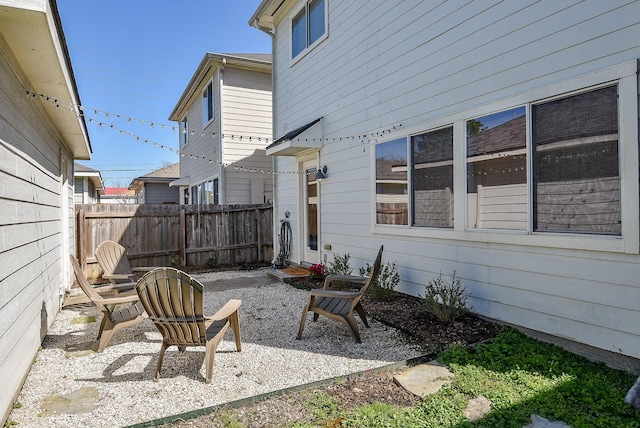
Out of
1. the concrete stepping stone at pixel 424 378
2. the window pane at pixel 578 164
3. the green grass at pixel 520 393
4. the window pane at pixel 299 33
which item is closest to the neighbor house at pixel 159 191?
the window pane at pixel 299 33

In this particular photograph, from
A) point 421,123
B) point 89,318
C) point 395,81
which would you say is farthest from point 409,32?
point 89,318

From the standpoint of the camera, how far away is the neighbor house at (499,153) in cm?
309

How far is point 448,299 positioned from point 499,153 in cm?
173

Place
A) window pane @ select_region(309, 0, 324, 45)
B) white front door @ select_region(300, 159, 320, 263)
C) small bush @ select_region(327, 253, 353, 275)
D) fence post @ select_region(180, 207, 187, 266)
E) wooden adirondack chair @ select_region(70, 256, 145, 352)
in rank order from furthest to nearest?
fence post @ select_region(180, 207, 187, 266), white front door @ select_region(300, 159, 320, 263), window pane @ select_region(309, 0, 324, 45), small bush @ select_region(327, 253, 353, 275), wooden adirondack chair @ select_region(70, 256, 145, 352)

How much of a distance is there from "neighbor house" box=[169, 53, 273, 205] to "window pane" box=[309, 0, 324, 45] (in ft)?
11.9

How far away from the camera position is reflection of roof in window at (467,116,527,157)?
3.79 meters

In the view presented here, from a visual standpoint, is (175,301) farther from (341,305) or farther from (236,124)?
(236,124)

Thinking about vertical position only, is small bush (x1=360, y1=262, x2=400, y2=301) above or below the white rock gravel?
above

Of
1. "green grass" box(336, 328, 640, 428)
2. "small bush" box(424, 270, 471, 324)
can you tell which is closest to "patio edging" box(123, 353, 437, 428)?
"green grass" box(336, 328, 640, 428)

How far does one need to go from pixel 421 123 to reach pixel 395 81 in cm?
88

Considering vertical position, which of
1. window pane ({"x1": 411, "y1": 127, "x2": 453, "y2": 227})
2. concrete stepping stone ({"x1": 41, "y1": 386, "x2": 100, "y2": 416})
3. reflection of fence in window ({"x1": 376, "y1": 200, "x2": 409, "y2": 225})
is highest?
window pane ({"x1": 411, "y1": 127, "x2": 453, "y2": 227})

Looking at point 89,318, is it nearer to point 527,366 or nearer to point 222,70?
point 527,366

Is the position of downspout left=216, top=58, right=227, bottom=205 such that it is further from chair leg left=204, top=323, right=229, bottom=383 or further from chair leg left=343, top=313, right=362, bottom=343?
chair leg left=204, top=323, right=229, bottom=383

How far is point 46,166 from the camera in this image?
4.64 metres
